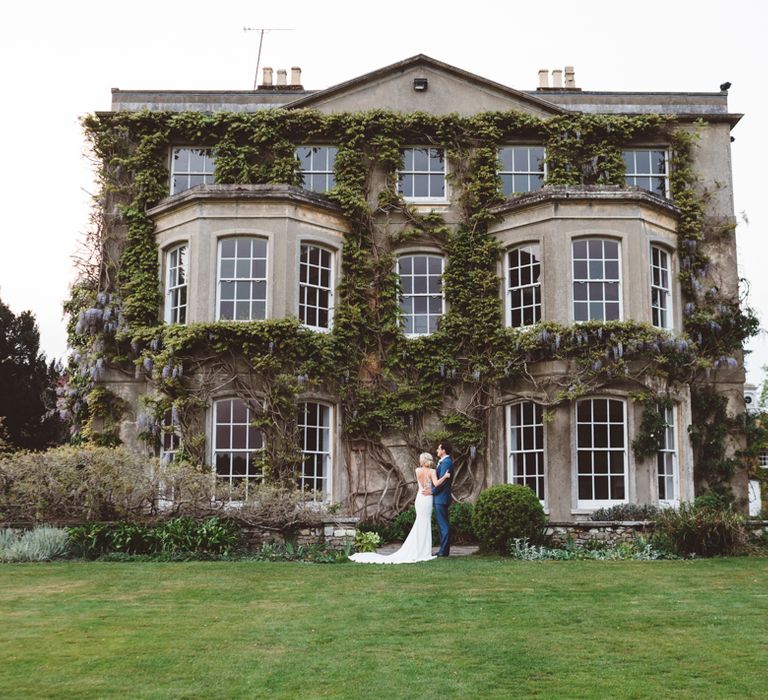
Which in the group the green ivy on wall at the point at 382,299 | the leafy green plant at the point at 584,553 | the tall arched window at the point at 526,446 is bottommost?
the leafy green plant at the point at 584,553

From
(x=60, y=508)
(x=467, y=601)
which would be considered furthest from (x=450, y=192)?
(x=467, y=601)

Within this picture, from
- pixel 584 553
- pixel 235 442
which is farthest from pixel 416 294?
pixel 584 553

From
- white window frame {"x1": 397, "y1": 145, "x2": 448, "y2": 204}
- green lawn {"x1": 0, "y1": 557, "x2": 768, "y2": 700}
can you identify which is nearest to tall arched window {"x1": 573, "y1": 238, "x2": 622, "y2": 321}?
white window frame {"x1": 397, "y1": 145, "x2": 448, "y2": 204}

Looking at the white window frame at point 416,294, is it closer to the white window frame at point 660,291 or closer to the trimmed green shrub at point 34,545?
the white window frame at point 660,291

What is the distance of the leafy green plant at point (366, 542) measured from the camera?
1520cm

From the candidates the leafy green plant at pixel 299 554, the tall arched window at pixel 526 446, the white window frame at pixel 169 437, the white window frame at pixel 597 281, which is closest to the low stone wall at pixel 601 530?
the tall arched window at pixel 526 446

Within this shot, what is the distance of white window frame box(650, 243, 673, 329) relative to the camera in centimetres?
1873

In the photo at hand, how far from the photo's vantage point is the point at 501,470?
18.3 m

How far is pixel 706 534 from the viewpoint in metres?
14.2

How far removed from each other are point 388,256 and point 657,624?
11.8 meters

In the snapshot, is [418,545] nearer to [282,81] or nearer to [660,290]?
[660,290]

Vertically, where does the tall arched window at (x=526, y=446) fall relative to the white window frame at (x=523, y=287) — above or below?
below

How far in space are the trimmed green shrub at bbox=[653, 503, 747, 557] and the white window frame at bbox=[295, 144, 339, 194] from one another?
9.90 meters

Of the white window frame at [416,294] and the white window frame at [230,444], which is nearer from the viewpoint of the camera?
the white window frame at [230,444]
